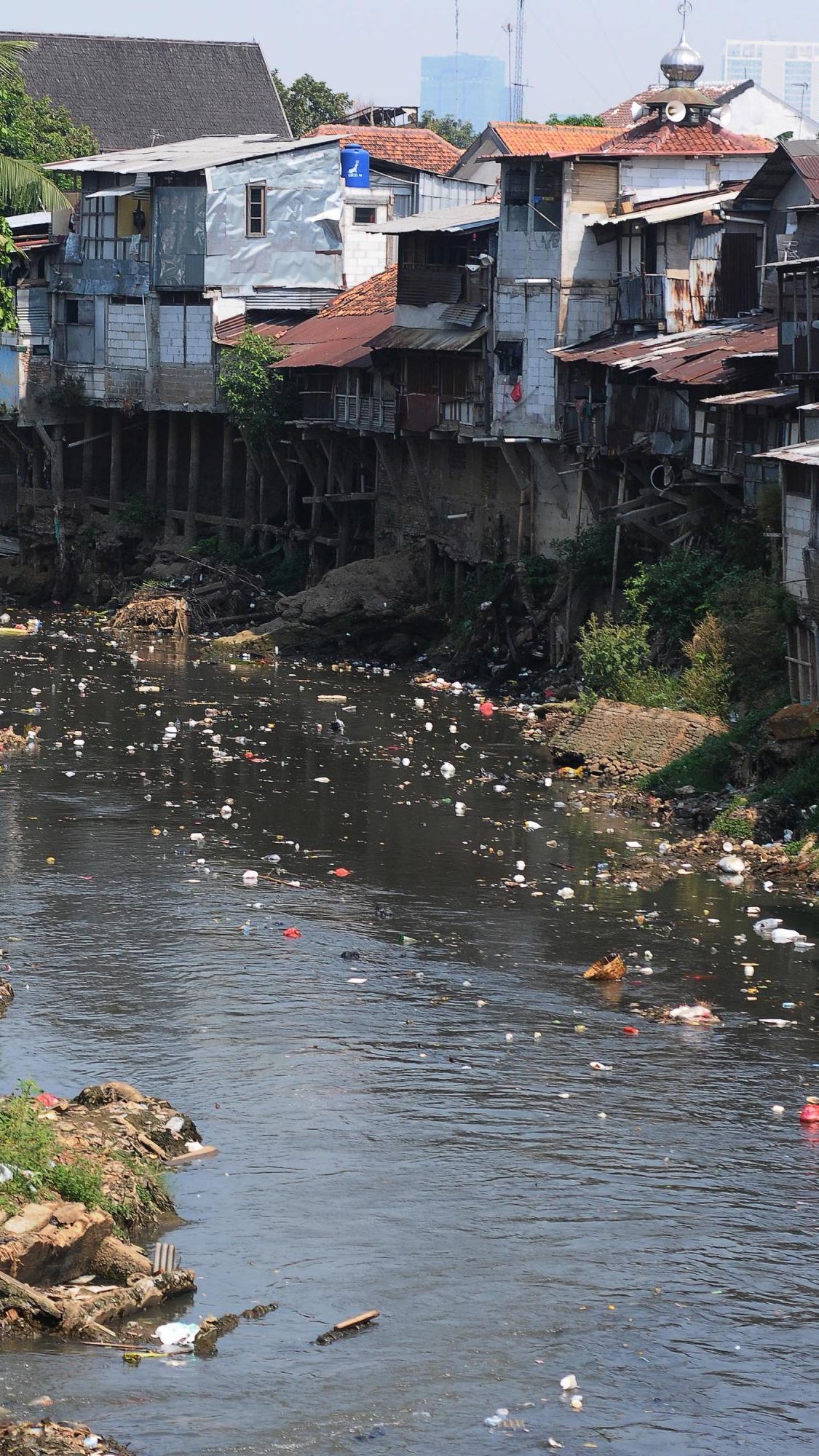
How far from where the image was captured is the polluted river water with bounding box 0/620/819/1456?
9.61m

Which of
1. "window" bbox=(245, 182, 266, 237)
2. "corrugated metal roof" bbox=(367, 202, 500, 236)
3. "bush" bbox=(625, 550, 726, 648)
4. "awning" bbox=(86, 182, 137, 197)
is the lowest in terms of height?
"bush" bbox=(625, 550, 726, 648)

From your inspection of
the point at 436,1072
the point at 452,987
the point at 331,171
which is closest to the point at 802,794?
A: the point at 452,987

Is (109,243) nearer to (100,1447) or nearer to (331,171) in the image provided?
(331,171)

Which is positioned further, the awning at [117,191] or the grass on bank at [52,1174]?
the awning at [117,191]

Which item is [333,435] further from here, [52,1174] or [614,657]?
[52,1174]

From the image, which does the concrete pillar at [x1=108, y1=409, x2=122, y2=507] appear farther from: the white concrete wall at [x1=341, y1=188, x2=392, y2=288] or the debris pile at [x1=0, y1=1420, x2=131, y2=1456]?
the debris pile at [x1=0, y1=1420, x2=131, y2=1456]

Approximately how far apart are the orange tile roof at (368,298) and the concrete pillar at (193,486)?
11.3 feet

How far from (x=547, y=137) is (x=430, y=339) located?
14.6 metres

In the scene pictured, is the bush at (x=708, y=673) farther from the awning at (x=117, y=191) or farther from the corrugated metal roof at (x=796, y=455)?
the awning at (x=117, y=191)

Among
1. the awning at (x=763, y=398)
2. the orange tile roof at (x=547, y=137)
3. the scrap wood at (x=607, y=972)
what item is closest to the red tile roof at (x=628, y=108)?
the orange tile roof at (x=547, y=137)

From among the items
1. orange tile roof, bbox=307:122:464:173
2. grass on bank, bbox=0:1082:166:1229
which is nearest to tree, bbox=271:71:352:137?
orange tile roof, bbox=307:122:464:173

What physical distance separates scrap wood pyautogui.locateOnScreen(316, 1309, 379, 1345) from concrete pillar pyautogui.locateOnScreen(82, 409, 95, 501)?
3350cm

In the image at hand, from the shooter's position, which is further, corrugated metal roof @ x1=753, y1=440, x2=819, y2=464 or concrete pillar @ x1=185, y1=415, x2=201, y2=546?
concrete pillar @ x1=185, y1=415, x2=201, y2=546

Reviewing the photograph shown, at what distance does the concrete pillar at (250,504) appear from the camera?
38.5 meters
